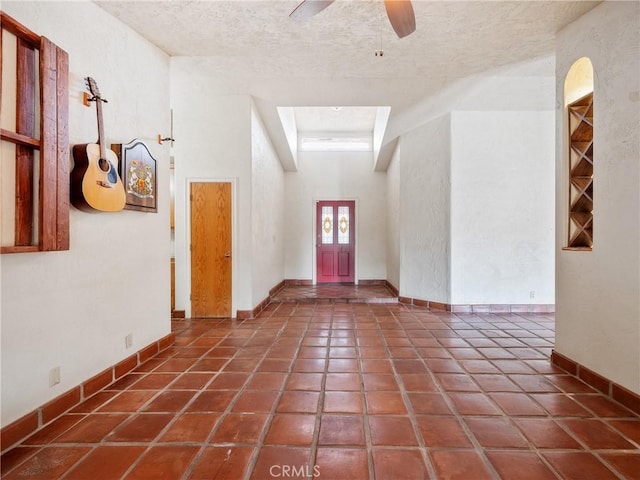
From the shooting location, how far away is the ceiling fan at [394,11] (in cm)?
200

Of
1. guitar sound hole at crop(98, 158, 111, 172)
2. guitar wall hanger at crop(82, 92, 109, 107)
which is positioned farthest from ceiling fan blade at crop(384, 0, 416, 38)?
guitar sound hole at crop(98, 158, 111, 172)

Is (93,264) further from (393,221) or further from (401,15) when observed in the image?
(393,221)

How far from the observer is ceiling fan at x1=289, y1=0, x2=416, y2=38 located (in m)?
2.00

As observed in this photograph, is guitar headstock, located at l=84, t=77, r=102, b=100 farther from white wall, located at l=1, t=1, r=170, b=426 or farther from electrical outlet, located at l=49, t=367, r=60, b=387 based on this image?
electrical outlet, located at l=49, t=367, r=60, b=387

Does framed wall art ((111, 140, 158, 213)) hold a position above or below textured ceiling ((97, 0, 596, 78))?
below

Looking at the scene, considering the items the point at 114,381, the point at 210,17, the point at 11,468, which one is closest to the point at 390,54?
the point at 210,17

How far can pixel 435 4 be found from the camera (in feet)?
8.14

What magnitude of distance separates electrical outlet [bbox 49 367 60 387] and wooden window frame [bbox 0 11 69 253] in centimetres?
77

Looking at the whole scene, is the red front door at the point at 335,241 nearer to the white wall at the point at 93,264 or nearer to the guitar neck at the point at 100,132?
the white wall at the point at 93,264

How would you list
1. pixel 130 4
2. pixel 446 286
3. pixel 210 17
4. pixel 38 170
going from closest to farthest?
1. pixel 38 170
2. pixel 130 4
3. pixel 210 17
4. pixel 446 286

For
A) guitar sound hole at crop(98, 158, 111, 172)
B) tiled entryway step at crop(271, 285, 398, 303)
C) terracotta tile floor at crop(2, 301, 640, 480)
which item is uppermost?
guitar sound hole at crop(98, 158, 111, 172)

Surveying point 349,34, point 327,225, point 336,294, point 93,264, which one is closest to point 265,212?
point 336,294

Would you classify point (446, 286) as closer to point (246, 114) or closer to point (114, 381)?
point (246, 114)

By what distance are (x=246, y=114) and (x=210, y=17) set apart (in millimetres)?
1673
